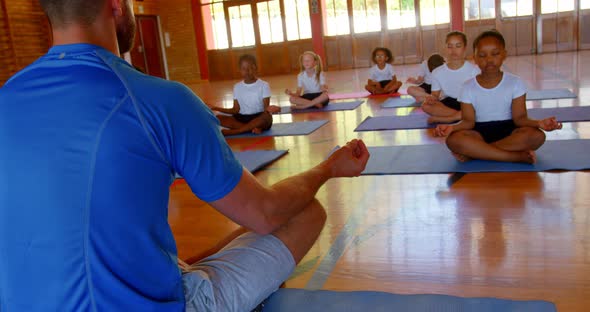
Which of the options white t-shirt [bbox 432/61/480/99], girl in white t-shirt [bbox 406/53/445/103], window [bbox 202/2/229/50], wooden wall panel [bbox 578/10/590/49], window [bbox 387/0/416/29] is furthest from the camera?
window [bbox 202/2/229/50]

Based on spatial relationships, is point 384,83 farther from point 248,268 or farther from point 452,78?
point 248,268

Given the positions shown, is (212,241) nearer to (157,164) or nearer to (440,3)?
(157,164)

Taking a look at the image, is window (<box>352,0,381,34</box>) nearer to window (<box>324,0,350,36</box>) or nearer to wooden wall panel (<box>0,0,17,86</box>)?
window (<box>324,0,350,36</box>)

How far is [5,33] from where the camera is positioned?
8.01 meters

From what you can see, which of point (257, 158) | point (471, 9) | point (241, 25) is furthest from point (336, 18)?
point (257, 158)

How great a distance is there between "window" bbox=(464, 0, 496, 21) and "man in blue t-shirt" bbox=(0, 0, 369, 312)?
10.6m

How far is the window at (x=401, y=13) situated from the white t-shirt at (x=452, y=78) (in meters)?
7.36

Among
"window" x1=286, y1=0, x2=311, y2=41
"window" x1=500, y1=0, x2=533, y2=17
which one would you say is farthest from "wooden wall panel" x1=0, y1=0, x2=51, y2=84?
"window" x1=500, y1=0, x2=533, y2=17

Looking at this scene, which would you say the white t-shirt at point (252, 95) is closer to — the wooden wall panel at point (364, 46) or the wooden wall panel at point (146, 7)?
the wooden wall panel at point (364, 46)

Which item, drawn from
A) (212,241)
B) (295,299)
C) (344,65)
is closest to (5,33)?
(344,65)

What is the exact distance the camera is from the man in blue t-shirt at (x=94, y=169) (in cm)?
75

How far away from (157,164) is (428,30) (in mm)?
10757

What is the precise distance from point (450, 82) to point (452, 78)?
38mm

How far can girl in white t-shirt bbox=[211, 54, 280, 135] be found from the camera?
13.8ft
